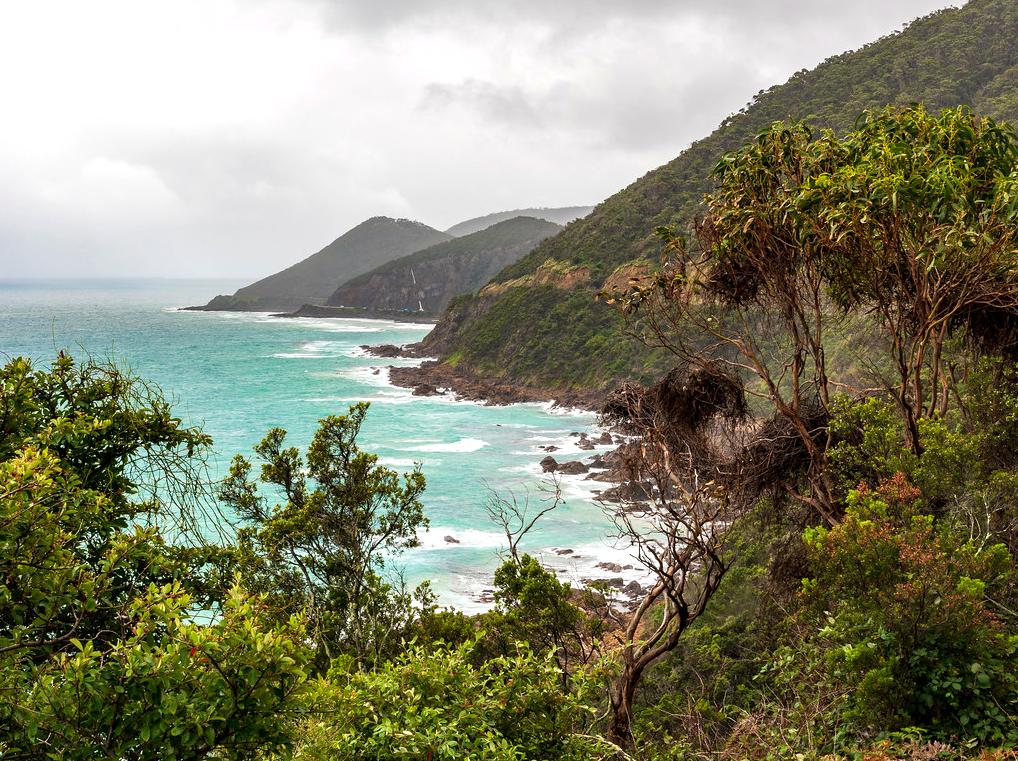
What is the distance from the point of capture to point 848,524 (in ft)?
17.9

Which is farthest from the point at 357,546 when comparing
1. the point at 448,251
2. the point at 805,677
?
the point at 448,251

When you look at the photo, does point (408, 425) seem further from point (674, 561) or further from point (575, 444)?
point (674, 561)

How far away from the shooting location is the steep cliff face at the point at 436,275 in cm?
13312

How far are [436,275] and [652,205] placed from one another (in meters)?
81.0

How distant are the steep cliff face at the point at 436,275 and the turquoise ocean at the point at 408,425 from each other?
31.3 m

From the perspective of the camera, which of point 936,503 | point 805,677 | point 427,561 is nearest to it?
point 805,677

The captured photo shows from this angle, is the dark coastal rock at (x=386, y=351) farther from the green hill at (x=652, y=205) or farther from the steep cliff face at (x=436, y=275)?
the steep cliff face at (x=436, y=275)

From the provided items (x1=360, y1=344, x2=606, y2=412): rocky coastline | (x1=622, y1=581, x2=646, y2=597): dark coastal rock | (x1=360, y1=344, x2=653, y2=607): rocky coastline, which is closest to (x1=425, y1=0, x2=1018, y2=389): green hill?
(x1=360, y1=344, x2=606, y2=412): rocky coastline

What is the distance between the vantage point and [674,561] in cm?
779

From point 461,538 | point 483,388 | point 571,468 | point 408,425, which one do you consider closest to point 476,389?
point 483,388

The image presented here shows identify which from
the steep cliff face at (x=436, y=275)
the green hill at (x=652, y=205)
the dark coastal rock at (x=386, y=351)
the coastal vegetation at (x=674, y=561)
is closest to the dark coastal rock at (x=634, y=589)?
the coastal vegetation at (x=674, y=561)

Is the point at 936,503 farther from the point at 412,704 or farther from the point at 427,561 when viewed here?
the point at 427,561

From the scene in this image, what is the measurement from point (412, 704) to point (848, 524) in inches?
141

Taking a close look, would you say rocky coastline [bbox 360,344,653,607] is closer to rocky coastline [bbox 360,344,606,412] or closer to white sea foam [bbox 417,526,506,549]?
rocky coastline [bbox 360,344,606,412]
